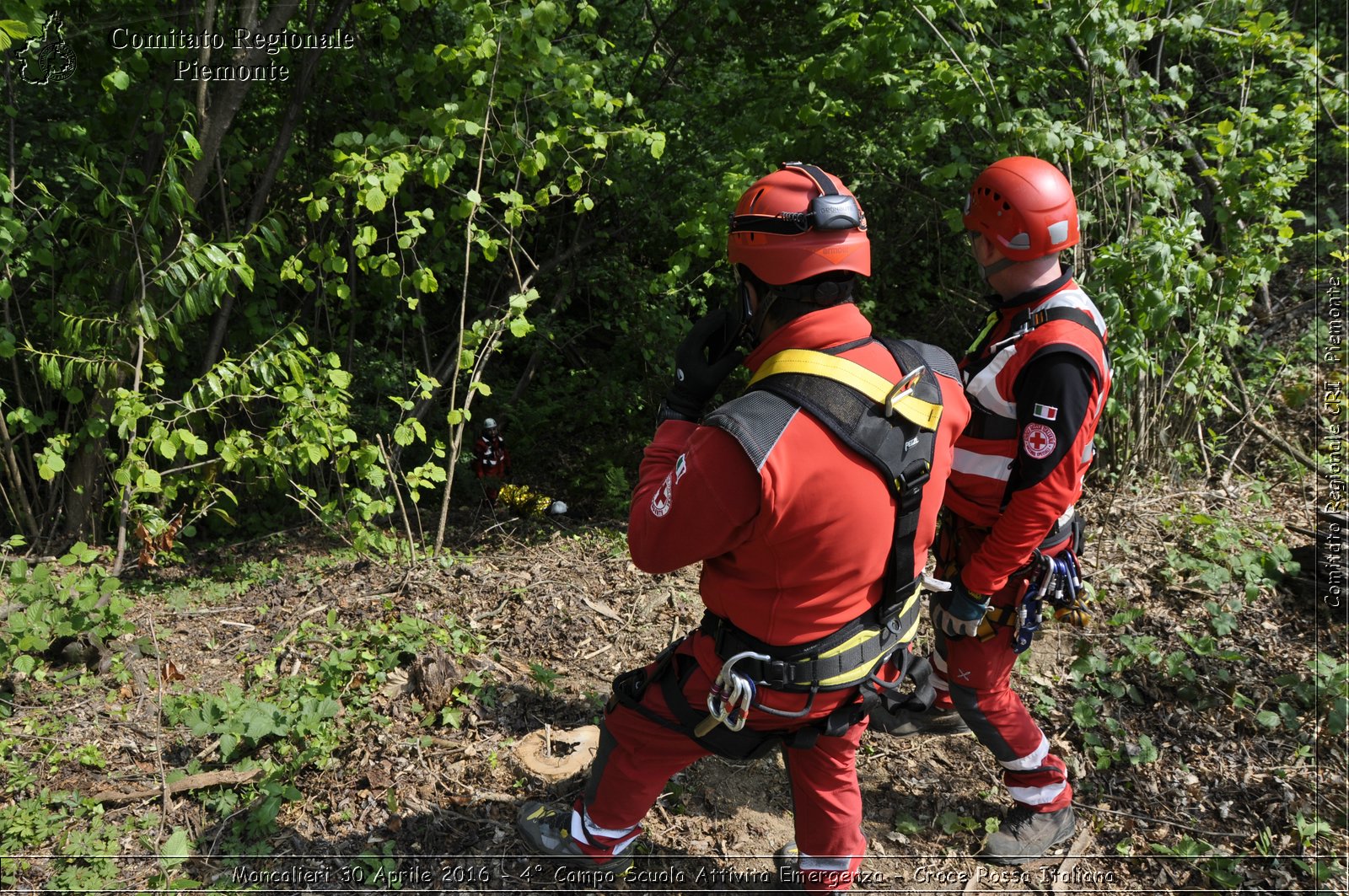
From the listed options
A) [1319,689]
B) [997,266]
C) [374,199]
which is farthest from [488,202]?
[1319,689]

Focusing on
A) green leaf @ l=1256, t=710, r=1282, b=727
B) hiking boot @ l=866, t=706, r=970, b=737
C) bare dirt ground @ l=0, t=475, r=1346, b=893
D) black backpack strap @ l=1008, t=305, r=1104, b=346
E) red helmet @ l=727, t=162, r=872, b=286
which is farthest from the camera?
hiking boot @ l=866, t=706, r=970, b=737

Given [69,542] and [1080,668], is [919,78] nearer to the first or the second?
[1080,668]

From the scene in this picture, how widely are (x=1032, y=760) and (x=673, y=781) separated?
145 cm

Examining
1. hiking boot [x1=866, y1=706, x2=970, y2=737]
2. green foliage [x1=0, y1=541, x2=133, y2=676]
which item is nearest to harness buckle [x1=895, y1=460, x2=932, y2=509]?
hiking boot [x1=866, y1=706, x2=970, y2=737]

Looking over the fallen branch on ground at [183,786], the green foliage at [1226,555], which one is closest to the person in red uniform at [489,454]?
the fallen branch on ground at [183,786]

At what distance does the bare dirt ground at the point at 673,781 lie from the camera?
3275mm

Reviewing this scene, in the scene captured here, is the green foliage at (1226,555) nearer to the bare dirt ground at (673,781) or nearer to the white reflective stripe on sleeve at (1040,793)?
the bare dirt ground at (673,781)

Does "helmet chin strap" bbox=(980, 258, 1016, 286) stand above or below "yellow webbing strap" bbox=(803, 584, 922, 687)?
above

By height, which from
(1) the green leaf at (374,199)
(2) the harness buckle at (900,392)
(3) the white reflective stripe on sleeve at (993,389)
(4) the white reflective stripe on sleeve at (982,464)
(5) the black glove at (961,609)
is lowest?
(5) the black glove at (961,609)

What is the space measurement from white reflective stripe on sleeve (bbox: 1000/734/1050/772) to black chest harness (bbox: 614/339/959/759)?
2.96 ft

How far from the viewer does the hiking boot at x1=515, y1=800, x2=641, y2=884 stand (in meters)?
3.01

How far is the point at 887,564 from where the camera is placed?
8.15 feet

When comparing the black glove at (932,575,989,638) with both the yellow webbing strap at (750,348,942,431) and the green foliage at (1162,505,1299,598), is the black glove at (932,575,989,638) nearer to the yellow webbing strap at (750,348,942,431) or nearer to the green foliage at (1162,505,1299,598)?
the yellow webbing strap at (750,348,942,431)

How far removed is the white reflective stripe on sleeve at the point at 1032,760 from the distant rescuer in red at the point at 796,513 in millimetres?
965
